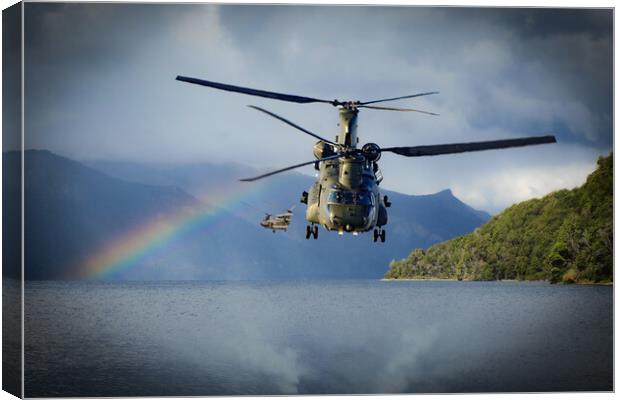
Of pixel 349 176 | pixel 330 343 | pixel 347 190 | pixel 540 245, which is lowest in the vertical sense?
pixel 330 343

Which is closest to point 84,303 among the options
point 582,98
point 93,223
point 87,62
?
point 93,223

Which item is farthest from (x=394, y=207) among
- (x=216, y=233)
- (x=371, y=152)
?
(x=371, y=152)

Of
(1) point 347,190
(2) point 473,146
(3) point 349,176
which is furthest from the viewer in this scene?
(3) point 349,176

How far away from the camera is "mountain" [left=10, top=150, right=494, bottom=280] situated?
7162 cm

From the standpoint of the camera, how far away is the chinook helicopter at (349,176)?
59.3ft

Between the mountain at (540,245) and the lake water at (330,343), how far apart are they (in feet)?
4.56

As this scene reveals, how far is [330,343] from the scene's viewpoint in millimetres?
39531

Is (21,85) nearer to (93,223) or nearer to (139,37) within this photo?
(139,37)

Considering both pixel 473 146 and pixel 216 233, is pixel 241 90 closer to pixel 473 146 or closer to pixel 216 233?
pixel 473 146

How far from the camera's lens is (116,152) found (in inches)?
1533

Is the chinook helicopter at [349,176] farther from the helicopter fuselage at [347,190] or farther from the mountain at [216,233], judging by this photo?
Answer: the mountain at [216,233]

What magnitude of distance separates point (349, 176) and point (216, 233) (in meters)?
82.6

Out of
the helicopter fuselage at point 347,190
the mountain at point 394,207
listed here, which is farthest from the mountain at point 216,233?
the helicopter fuselage at point 347,190

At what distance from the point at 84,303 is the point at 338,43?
46591 millimetres
